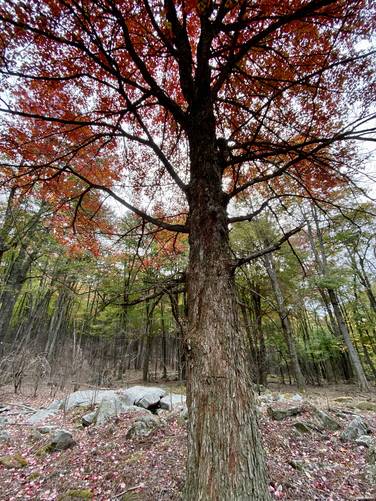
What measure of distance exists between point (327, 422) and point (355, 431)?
0.44m

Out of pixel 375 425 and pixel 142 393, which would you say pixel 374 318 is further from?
pixel 142 393

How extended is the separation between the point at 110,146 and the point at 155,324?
12101mm

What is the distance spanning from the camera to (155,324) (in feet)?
47.3

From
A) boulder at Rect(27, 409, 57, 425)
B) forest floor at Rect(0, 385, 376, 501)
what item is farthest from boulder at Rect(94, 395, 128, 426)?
boulder at Rect(27, 409, 57, 425)

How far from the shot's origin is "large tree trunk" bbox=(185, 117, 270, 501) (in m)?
1.27

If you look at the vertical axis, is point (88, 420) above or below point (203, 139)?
below

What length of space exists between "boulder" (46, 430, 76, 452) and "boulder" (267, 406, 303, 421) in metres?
3.09

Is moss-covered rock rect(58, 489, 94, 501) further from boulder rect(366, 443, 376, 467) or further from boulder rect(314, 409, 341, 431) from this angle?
boulder rect(314, 409, 341, 431)

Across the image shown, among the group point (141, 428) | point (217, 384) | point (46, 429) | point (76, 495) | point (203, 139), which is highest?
point (203, 139)

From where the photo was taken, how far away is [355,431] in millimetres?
3129

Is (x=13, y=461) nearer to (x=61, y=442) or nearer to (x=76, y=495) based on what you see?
(x=61, y=442)

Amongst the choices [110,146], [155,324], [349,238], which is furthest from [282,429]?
[155,324]

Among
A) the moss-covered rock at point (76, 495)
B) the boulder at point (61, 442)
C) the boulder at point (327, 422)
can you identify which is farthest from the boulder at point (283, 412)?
the boulder at point (61, 442)

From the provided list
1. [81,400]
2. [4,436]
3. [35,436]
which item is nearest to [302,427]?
[35,436]
